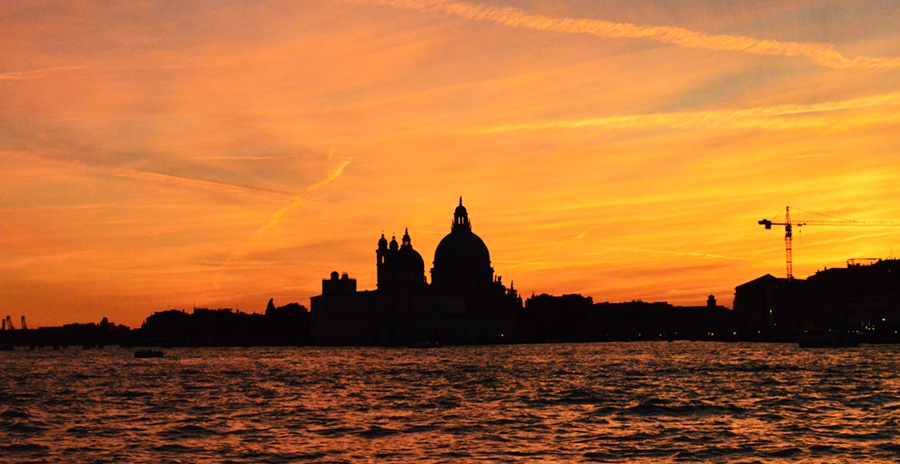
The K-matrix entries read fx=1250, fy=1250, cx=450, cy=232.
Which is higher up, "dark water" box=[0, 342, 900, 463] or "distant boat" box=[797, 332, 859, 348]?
"distant boat" box=[797, 332, 859, 348]

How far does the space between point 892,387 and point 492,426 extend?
24444mm

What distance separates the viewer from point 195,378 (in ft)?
249

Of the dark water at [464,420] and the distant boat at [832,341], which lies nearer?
the dark water at [464,420]

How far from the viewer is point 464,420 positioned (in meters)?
40.2

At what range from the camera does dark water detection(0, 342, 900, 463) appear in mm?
31328

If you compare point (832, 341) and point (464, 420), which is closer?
point (464, 420)

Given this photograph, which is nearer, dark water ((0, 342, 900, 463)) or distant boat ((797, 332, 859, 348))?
dark water ((0, 342, 900, 463))

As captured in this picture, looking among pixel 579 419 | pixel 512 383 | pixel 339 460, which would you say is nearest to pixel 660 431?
pixel 579 419

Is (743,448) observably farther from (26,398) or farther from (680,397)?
(26,398)

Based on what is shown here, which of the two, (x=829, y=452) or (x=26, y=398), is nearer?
(x=829, y=452)

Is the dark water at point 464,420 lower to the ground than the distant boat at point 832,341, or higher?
lower

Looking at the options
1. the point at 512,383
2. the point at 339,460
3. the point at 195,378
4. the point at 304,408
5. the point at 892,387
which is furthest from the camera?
the point at 195,378

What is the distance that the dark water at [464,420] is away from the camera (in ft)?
103

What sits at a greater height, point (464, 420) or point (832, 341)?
point (832, 341)
